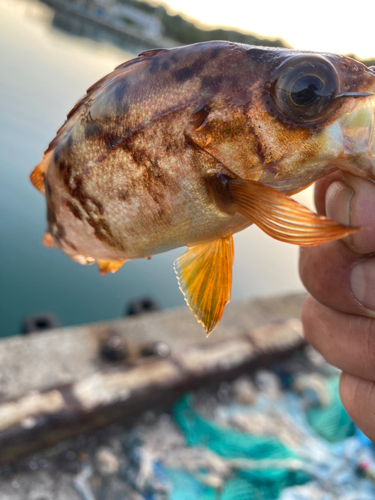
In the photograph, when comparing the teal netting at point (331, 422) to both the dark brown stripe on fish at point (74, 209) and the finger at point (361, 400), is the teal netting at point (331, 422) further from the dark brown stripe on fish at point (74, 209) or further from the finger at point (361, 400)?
the dark brown stripe on fish at point (74, 209)

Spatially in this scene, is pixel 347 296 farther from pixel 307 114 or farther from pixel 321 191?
pixel 307 114

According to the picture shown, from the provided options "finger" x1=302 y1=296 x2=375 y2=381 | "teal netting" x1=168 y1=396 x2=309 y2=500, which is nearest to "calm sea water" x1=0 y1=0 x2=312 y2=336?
"teal netting" x1=168 y1=396 x2=309 y2=500

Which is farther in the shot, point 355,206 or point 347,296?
point 347,296

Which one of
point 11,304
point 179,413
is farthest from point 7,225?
point 179,413

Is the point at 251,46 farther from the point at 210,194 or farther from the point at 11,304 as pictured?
the point at 11,304

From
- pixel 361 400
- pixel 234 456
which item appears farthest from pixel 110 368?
pixel 361 400

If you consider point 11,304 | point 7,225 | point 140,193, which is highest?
point 140,193
